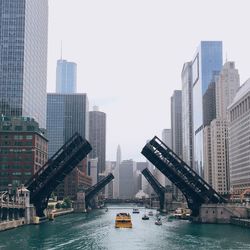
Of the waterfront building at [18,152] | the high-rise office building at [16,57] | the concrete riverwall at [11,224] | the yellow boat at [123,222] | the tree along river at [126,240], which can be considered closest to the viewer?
the tree along river at [126,240]

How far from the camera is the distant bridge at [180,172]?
7456cm

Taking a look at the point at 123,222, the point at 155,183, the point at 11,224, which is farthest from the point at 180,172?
the point at 155,183

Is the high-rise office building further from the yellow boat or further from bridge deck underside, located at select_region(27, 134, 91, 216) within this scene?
the yellow boat

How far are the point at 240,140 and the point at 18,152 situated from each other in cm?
7361

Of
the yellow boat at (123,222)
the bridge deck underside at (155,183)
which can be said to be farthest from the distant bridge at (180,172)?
the bridge deck underside at (155,183)

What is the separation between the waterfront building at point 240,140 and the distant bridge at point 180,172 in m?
66.5

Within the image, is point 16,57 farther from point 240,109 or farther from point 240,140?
point 240,140

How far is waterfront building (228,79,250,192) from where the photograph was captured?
5792 inches

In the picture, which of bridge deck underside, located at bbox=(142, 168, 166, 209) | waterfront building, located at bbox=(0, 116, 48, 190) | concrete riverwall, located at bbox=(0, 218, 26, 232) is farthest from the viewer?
bridge deck underside, located at bbox=(142, 168, 166, 209)

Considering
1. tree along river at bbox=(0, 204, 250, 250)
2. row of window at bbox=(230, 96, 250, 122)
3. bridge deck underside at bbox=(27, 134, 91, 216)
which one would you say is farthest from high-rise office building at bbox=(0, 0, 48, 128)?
tree along river at bbox=(0, 204, 250, 250)

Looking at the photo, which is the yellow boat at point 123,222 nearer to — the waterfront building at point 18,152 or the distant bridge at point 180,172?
the distant bridge at point 180,172

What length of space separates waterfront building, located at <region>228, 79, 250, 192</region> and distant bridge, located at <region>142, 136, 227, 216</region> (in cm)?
6649

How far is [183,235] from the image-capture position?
63.0m

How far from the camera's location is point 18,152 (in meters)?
125
